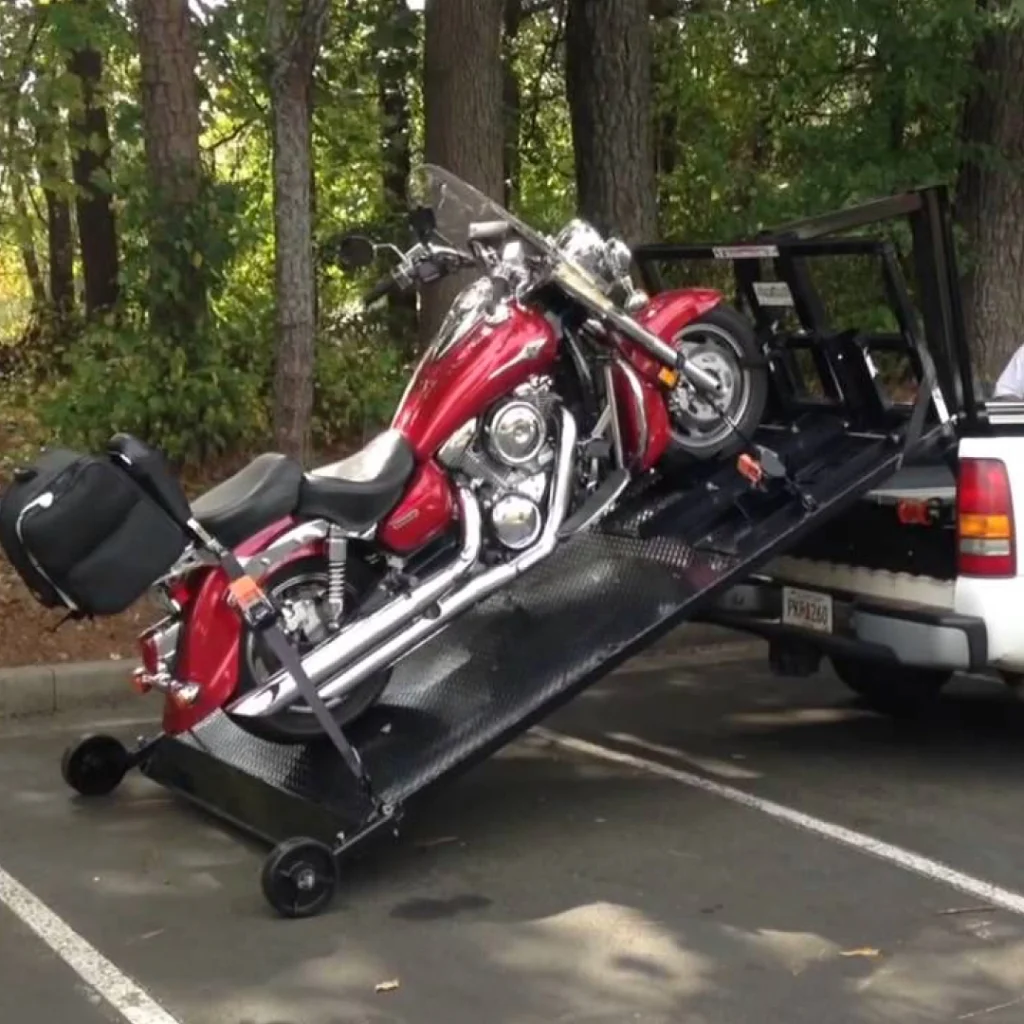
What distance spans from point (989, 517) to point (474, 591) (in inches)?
73.5

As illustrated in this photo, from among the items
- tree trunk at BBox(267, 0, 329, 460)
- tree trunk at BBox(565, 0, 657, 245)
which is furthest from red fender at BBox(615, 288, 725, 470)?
tree trunk at BBox(565, 0, 657, 245)

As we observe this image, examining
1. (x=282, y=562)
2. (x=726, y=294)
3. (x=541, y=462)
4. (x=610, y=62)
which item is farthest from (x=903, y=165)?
(x=282, y=562)

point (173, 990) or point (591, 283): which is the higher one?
point (591, 283)

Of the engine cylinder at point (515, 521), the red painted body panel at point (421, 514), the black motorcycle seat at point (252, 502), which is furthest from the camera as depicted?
the engine cylinder at point (515, 521)

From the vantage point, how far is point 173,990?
512 cm

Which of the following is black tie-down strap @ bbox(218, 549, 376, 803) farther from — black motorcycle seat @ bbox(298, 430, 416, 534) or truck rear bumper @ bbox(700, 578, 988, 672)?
truck rear bumper @ bbox(700, 578, 988, 672)

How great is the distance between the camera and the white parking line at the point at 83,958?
4.99 metres

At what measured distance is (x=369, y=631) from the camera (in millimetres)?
6246

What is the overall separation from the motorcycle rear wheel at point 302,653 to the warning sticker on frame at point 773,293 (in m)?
2.20

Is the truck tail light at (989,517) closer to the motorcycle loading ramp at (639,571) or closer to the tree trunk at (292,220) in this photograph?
the motorcycle loading ramp at (639,571)

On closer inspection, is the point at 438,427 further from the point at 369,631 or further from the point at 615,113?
the point at 615,113

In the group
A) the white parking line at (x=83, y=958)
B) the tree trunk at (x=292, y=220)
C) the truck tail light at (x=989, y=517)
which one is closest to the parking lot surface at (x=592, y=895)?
the white parking line at (x=83, y=958)

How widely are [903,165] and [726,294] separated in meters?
4.83

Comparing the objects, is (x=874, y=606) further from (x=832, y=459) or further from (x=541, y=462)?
(x=541, y=462)
